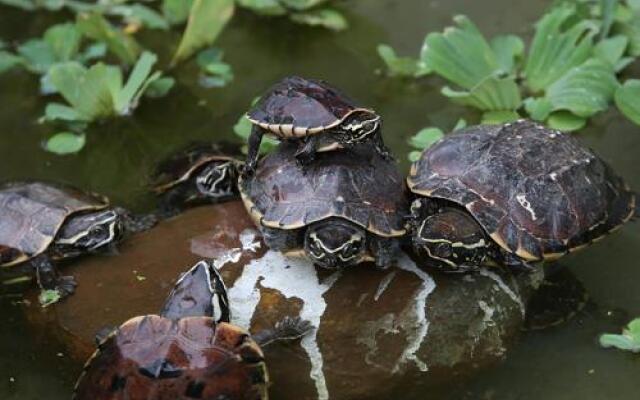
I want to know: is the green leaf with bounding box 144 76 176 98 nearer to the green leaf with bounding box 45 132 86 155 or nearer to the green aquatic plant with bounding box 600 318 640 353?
the green leaf with bounding box 45 132 86 155

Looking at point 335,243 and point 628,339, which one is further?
point 628,339

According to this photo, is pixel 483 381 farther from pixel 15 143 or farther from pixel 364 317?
pixel 15 143

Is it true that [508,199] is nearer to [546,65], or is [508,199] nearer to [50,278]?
[546,65]

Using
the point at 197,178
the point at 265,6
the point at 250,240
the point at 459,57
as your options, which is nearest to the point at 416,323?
the point at 250,240

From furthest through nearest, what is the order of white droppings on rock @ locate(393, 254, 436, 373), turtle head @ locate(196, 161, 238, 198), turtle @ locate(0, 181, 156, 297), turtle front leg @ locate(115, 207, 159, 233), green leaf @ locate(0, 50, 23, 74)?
1. green leaf @ locate(0, 50, 23, 74)
2. turtle head @ locate(196, 161, 238, 198)
3. turtle front leg @ locate(115, 207, 159, 233)
4. turtle @ locate(0, 181, 156, 297)
5. white droppings on rock @ locate(393, 254, 436, 373)

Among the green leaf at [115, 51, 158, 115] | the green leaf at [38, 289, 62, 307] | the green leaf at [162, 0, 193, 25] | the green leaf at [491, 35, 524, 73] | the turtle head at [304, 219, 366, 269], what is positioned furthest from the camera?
the green leaf at [162, 0, 193, 25]

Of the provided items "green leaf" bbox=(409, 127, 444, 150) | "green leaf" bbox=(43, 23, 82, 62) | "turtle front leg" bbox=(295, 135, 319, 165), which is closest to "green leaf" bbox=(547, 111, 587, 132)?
"green leaf" bbox=(409, 127, 444, 150)

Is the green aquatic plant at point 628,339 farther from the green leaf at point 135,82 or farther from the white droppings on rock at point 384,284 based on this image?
the green leaf at point 135,82
